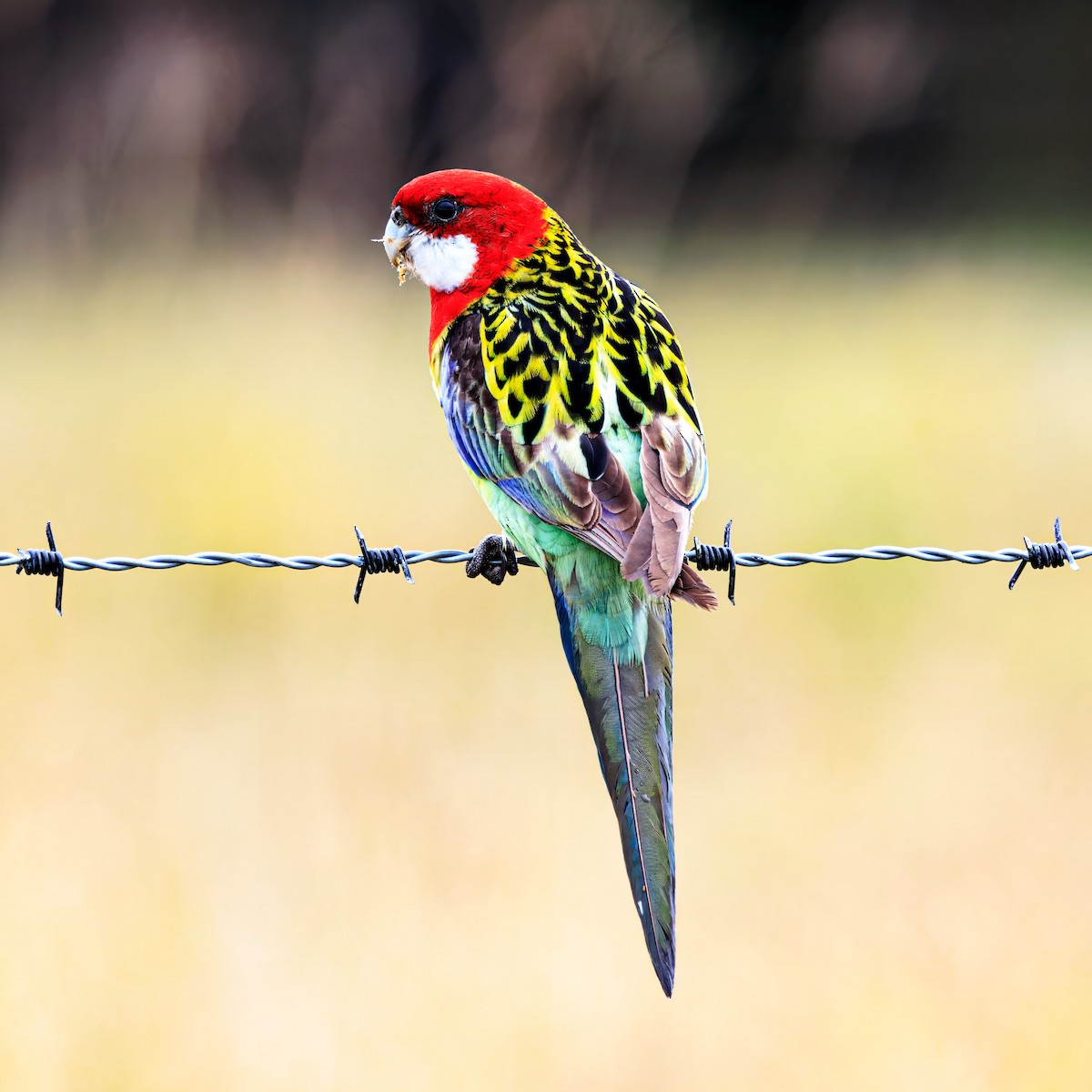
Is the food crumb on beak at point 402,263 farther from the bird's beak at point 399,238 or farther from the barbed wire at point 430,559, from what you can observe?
the barbed wire at point 430,559

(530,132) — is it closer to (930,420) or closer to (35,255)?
(930,420)

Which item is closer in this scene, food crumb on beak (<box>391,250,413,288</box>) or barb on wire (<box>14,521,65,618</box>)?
barb on wire (<box>14,521,65,618</box>)

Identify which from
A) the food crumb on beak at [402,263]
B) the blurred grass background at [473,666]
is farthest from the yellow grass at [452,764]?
the food crumb on beak at [402,263]

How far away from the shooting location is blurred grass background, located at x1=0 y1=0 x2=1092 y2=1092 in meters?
4.35

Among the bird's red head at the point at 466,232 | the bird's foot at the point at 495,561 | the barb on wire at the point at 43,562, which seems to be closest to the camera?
the barb on wire at the point at 43,562

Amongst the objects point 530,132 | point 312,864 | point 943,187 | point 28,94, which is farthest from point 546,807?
point 943,187

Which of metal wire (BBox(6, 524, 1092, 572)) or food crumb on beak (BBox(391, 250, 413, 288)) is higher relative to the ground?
food crumb on beak (BBox(391, 250, 413, 288))

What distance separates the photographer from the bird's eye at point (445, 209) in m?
4.32

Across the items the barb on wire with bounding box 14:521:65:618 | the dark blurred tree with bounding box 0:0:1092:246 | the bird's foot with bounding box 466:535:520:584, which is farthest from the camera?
the dark blurred tree with bounding box 0:0:1092:246

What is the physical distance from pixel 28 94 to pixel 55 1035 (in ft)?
40.3

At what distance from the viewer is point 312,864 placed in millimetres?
4723

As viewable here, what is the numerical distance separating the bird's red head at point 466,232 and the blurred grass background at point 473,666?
1.96 m

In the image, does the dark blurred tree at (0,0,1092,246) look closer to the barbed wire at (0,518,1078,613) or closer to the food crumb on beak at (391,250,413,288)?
the food crumb on beak at (391,250,413,288)

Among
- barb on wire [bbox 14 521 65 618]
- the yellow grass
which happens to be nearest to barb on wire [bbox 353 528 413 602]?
barb on wire [bbox 14 521 65 618]
